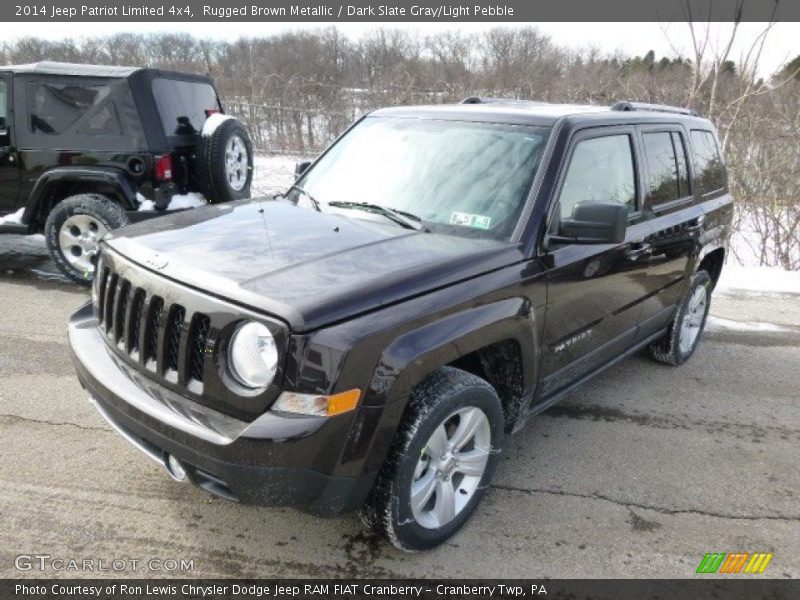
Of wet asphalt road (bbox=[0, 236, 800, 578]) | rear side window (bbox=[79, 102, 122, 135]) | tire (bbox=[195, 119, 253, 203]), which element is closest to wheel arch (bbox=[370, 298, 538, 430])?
wet asphalt road (bbox=[0, 236, 800, 578])

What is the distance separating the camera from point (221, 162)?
621cm

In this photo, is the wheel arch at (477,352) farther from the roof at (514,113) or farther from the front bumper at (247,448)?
the roof at (514,113)

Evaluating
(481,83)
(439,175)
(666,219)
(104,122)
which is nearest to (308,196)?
(439,175)

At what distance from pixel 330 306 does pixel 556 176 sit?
1471mm

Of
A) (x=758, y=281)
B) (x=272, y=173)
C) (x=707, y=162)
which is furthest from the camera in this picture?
(x=272, y=173)

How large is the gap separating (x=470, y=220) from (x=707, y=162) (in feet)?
8.97

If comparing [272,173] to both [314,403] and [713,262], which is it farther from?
[314,403]

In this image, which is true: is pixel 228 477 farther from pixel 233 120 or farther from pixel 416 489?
pixel 233 120

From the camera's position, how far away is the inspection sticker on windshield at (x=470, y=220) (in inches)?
116

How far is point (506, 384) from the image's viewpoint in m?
2.97

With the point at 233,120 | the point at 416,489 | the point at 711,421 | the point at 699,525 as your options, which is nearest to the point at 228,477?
the point at 416,489

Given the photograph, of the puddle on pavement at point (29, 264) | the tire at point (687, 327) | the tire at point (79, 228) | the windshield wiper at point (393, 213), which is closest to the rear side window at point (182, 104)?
the tire at point (79, 228)

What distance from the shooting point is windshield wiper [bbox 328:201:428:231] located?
2980mm

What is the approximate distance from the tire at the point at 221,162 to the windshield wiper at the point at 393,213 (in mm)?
3328
